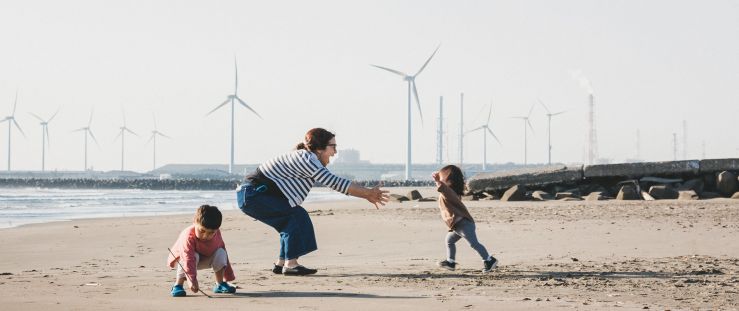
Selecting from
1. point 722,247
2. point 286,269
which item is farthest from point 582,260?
point 286,269

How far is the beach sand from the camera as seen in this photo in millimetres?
5906

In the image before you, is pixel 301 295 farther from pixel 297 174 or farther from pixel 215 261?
pixel 297 174

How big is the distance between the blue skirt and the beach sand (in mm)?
262

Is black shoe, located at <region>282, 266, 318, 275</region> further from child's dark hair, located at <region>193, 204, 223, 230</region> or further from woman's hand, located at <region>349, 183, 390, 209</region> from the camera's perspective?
child's dark hair, located at <region>193, 204, 223, 230</region>

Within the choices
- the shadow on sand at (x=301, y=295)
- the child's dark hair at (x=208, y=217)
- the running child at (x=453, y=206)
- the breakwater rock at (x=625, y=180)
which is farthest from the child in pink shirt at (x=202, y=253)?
the breakwater rock at (x=625, y=180)

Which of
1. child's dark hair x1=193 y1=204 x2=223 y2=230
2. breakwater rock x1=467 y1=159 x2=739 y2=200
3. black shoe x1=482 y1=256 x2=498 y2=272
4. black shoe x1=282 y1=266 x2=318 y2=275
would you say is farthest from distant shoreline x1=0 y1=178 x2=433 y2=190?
child's dark hair x1=193 y1=204 x2=223 y2=230

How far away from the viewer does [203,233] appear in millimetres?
6395

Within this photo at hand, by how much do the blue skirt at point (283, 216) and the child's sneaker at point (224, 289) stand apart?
1441 mm

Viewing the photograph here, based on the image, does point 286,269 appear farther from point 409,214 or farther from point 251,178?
point 409,214

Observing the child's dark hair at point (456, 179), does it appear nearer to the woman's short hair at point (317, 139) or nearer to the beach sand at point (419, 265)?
the beach sand at point (419, 265)

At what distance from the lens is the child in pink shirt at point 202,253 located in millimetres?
6242

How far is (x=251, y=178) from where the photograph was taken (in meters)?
7.88

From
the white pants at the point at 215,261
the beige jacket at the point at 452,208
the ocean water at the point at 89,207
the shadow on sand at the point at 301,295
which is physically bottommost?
the ocean water at the point at 89,207

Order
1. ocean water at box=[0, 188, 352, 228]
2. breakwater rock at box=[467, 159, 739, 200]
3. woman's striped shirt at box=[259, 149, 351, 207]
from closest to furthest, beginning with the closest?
woman's striped shirt at box=[259, 149, 351, 207], breakwater rock at box=[467, 159, 739, 200], ocean water at box=[0, 188, 352, 228]
